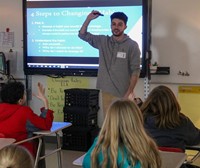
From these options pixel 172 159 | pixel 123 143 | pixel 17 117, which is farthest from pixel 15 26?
pixel 123 143

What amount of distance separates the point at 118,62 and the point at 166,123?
5.36ft

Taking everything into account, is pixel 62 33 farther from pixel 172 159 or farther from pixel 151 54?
pixel 172 159

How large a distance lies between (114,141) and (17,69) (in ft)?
13.5

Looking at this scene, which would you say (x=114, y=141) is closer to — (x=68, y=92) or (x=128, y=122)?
(x=128, y=122)

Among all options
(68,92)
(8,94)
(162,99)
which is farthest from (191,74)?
(8,94)

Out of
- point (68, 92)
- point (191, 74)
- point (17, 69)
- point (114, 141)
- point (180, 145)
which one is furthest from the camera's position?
point (17, 69)

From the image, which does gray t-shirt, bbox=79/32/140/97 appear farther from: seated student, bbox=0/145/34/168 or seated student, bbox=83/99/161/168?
seated student, bbox=0/145/34/168

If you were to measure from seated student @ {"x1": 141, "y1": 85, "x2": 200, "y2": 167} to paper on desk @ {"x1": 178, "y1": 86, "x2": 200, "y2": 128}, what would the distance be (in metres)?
2.16

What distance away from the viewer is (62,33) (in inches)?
216

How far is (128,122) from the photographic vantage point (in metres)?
2.08

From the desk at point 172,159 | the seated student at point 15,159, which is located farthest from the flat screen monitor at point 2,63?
the seated student at point 15,159

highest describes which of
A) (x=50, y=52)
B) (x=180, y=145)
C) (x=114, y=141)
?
(x=50, y=52)

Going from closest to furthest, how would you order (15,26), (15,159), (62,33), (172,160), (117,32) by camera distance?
(15,159) < (172,160) < (117,32) < (62,33) < (15,26)

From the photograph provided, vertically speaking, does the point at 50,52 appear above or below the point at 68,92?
above
